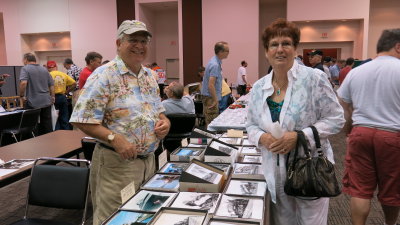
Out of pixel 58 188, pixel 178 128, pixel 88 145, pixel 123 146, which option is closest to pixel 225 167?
pixel 123 146

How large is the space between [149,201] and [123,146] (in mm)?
309

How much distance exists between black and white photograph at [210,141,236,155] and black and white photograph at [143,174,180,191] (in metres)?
0.40

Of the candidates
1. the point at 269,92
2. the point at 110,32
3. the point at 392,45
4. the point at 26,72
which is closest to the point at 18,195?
the point at 26,72

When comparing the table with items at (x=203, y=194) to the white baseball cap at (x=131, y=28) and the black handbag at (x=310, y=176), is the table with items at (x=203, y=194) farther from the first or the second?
the white baseball cap at (x=131, y=28)

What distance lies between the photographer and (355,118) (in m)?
2.42

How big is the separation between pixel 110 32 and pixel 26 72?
266 inches

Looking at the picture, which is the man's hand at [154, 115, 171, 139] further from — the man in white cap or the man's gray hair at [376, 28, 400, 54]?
the man's gray hair at [376, 28, 400, 54]

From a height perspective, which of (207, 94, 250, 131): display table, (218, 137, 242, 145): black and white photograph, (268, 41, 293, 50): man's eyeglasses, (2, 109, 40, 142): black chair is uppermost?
(268, 41, 293, 50): man's eyeglasses

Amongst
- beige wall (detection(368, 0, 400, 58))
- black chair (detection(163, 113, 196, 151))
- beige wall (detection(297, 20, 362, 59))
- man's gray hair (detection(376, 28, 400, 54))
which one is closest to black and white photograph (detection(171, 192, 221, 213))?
man's gray hair (detection(376, 28, 400, 54))

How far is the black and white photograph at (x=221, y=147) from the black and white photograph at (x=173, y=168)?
0.82 ft

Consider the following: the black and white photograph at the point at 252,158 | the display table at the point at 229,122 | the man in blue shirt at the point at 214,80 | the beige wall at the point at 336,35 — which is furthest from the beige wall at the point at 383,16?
the black and white photograph at the point at 252,158

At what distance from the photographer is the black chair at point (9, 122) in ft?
14.7

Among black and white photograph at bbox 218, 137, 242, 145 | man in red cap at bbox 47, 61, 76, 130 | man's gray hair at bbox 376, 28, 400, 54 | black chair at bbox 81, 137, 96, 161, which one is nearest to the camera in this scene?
man's gray hair at bbox 376, 28, 400, 54

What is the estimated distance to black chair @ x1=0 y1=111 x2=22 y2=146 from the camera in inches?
177
